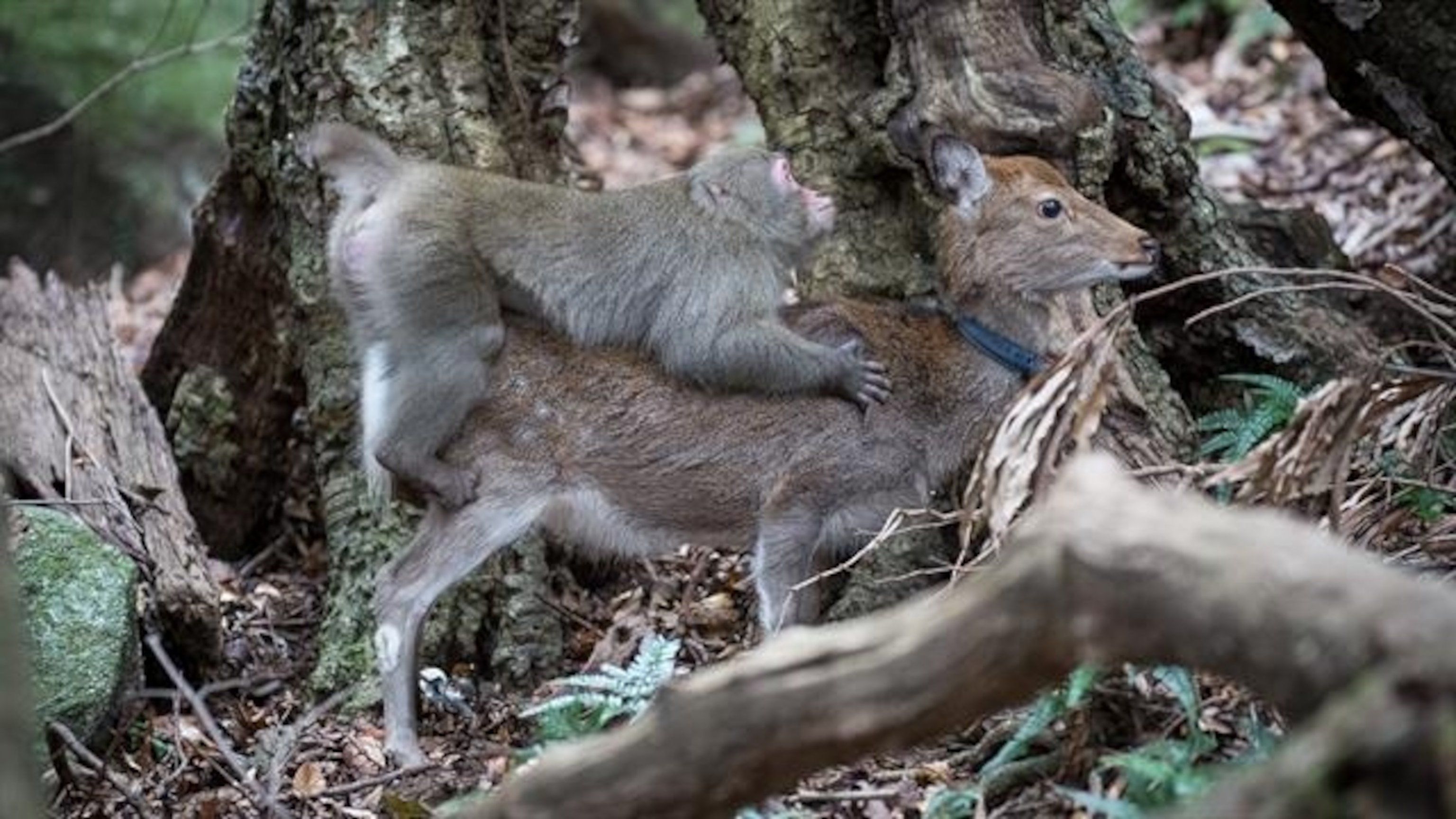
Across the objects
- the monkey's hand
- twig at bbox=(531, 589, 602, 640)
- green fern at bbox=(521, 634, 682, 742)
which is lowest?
twig at bbox=(531, 589, 602, 640)

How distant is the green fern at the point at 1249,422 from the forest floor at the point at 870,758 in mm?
869

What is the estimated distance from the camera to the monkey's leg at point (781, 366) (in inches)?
311

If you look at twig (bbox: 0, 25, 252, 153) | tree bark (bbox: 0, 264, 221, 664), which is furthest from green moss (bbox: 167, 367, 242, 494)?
twig (bbox: 0, 25, 252, 153)

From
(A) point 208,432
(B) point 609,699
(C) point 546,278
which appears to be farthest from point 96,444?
(B) point 609,699

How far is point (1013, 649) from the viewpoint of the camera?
4297mm

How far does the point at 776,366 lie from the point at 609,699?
1.83 m

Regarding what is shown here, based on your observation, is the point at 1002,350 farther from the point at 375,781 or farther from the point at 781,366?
the point at 375,781

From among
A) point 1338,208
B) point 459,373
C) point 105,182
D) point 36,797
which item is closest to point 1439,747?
point 36,797

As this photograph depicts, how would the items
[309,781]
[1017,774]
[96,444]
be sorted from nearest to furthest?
[1017,774] < [309,781] < [96,444]

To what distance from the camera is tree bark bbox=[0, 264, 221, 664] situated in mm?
8477

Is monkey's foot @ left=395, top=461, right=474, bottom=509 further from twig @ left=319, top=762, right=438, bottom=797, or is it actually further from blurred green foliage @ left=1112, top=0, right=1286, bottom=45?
blurred green foliage @ left=1112, top=0, right=1286, bottom=45

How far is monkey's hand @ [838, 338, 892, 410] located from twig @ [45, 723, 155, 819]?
9.38ft

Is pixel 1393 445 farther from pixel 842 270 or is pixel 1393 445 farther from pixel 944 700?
pixel 944 700

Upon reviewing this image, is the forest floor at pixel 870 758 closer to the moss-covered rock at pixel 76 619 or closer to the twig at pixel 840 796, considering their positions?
the twig at pixel 840 796
